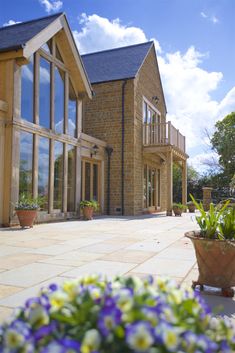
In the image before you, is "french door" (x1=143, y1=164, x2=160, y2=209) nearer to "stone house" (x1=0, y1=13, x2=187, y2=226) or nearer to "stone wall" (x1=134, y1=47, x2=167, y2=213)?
"stone house" (x1=0, y1=13, x2=187, y2=226)

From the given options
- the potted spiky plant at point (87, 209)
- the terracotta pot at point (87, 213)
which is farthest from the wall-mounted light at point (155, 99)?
the terracotta pot at point (87, 213)

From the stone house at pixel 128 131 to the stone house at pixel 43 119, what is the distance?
1334 mm

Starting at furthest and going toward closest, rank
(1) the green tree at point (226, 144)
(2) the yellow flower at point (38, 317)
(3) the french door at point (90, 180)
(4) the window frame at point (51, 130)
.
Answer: (1) the green tree at point (226, 144) < (3) the french door at point (90, 180) < (4) the window frame at point (51, 130) < (2) the yellow flower at point (38, 317)

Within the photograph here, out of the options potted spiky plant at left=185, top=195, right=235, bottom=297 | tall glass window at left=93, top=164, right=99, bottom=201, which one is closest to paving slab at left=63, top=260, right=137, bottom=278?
potted spiky plant at left=185, top=195, right=235, bottom=297

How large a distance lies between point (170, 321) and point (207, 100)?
23.4 metres

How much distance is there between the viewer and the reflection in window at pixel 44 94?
1108 centimetres

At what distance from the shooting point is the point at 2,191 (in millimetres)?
9273

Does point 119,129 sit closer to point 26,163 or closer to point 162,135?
point 162,135

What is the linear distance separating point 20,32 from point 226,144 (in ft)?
62.1

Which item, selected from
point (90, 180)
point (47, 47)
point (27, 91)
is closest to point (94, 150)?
point (90, 180)

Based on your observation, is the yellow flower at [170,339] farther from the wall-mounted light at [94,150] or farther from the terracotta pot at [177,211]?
the terracotta pot at [177,211]

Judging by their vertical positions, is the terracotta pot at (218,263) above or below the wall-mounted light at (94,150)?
below

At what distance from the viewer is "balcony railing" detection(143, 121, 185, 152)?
1611 cm

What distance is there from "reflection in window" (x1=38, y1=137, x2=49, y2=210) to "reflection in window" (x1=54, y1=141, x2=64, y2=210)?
523 millimetres
